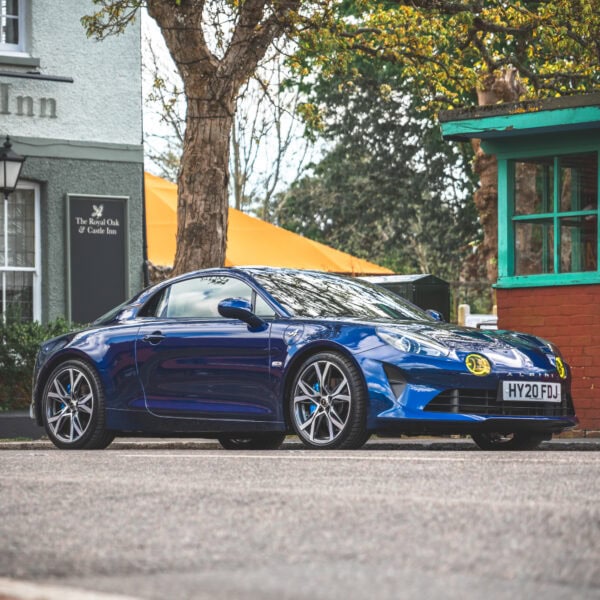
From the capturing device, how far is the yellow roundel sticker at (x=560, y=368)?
11.3m

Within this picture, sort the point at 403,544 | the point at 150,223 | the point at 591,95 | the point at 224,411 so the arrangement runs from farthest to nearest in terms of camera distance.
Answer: the point at 150,223 < the point at 591,95 < the point at 224,411 < the point at 403,544

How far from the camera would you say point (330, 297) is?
11.7 metres

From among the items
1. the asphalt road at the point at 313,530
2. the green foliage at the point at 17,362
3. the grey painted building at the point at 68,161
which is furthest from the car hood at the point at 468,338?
the grey painted building at the point at 68,161

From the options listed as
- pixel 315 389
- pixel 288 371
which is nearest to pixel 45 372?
pixel 288 371

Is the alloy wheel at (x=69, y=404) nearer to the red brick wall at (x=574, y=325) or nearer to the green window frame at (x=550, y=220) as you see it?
the red brick wall at (x=574, y=325)

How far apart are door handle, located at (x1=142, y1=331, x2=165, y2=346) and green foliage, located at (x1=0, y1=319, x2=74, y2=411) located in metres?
4.87

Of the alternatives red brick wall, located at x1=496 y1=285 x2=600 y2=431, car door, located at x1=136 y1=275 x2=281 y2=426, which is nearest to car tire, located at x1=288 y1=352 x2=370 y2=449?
car door, located at x1=136 y1=275 x2=281 y2=426

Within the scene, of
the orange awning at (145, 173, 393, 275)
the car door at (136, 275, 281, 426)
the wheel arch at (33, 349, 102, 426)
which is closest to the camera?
the car door at (136, 275, 281, 426)

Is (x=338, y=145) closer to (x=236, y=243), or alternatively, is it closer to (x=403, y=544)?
(x=236, y=243)

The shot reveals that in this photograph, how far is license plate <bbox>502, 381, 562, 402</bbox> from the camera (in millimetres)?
10648

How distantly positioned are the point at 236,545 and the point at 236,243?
17657mm

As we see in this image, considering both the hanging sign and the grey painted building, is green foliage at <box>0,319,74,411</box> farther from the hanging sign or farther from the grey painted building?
the hanging sign

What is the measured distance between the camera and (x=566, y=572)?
15.4ft

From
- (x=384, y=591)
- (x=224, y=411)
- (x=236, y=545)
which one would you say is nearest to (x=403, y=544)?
(x=236, y=545)
